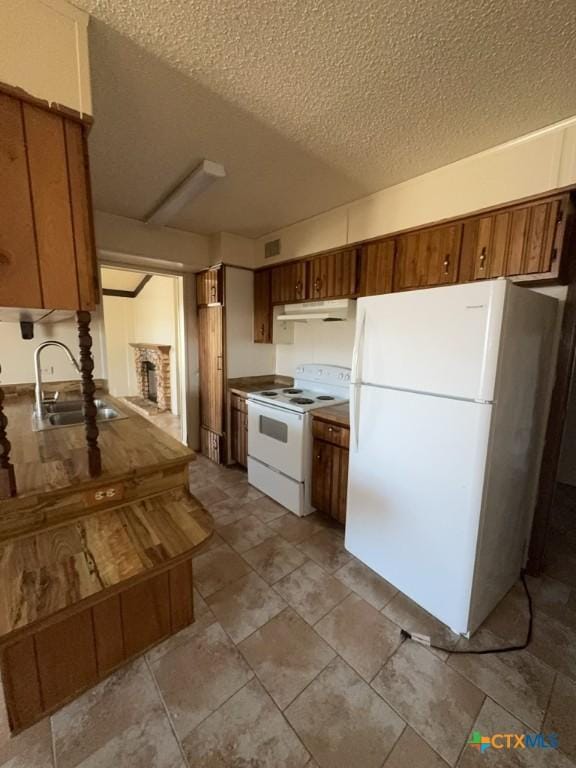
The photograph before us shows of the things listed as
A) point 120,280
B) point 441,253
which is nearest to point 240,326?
point 441,253

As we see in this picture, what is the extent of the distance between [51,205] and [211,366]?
2546 millimetres

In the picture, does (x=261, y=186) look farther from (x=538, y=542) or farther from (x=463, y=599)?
(x=538, y=542)

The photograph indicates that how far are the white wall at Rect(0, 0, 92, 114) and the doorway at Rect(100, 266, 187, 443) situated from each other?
3.87 meters

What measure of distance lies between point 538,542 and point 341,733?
164 centimetres

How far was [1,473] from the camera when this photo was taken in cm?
114

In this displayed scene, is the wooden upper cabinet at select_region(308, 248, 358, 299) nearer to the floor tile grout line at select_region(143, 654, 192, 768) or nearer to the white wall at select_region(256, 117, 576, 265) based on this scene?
the white wall at select_region(256, 117, 576, 265)

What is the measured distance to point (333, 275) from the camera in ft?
8.86

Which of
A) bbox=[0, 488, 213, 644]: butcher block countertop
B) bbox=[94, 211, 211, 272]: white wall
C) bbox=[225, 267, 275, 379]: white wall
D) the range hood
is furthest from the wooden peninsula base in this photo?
bbox=[94, 211, 211, 272]: white wall

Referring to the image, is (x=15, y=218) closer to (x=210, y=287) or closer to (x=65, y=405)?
(x=65, y=405)

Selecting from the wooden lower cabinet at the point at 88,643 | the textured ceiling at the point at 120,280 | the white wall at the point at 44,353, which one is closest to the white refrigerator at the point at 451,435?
the wooden lower cabinet at the point at 88,643

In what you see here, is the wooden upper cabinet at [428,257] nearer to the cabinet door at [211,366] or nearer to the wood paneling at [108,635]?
the cabinet door at [211,366]

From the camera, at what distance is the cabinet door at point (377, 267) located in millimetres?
2297

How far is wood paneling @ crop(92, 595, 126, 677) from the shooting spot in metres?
1.33

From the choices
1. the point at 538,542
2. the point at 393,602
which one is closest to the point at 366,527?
the point at 393,602
